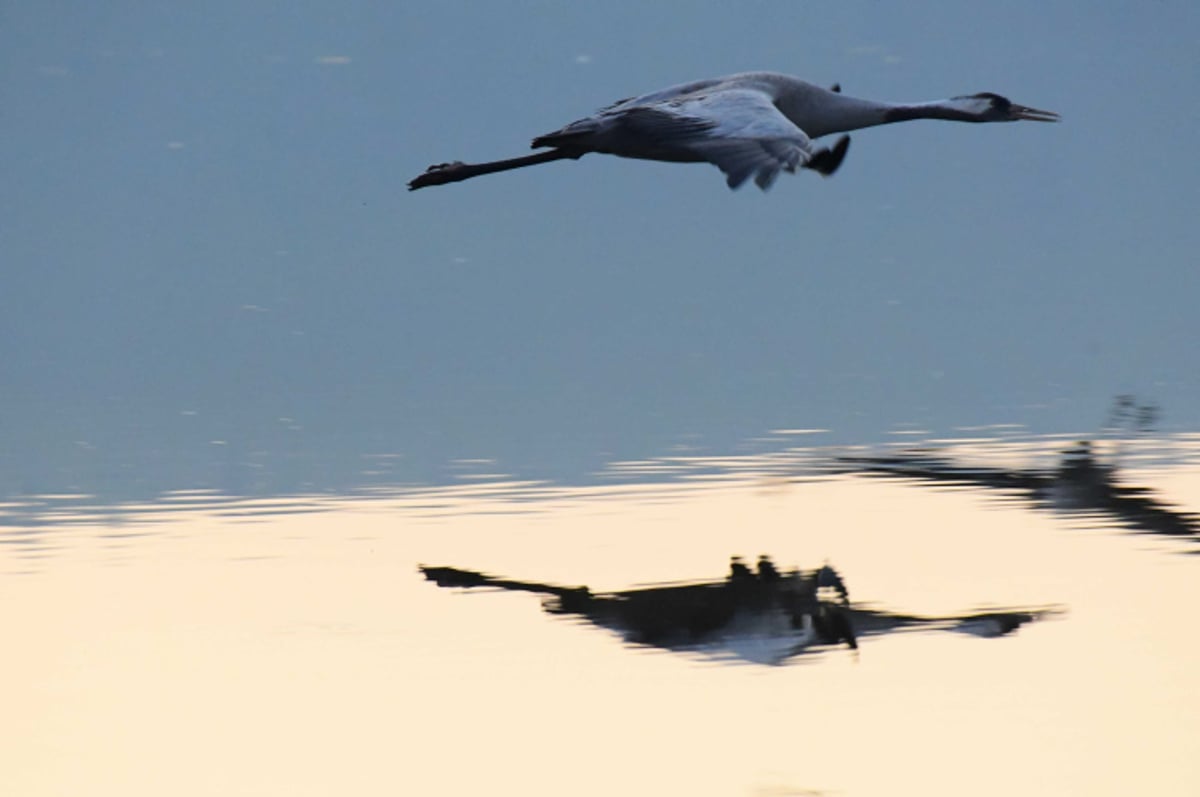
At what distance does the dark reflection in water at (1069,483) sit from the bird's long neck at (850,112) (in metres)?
2.55

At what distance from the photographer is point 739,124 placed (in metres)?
11.5

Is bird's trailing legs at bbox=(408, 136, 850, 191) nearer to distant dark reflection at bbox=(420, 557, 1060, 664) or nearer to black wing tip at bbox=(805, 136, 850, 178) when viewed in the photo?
black wing tip at bbox=(805, 136, 850, 178)

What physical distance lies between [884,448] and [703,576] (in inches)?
167

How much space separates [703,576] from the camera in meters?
10.4

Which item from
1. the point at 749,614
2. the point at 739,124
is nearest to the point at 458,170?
the point at 739,124

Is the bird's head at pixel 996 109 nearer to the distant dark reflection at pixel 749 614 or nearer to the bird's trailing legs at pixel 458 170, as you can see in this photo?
the bird's trailing legs at pixel 458 170

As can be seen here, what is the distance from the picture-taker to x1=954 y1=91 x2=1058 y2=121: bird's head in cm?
1609

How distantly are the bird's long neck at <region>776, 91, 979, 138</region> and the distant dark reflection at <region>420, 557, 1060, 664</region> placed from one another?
17.2 ft

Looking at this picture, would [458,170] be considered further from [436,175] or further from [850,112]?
[850,112]

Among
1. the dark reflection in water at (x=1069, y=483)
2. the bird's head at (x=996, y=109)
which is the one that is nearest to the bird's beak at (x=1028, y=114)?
the bird's head at (x=996, y=109)


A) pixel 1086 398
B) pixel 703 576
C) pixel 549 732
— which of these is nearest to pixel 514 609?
pixel 703 576

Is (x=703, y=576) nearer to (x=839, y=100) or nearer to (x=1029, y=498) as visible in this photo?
(x=1029, y=498)

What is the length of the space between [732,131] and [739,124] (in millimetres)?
121

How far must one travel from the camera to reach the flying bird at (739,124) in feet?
35.6
